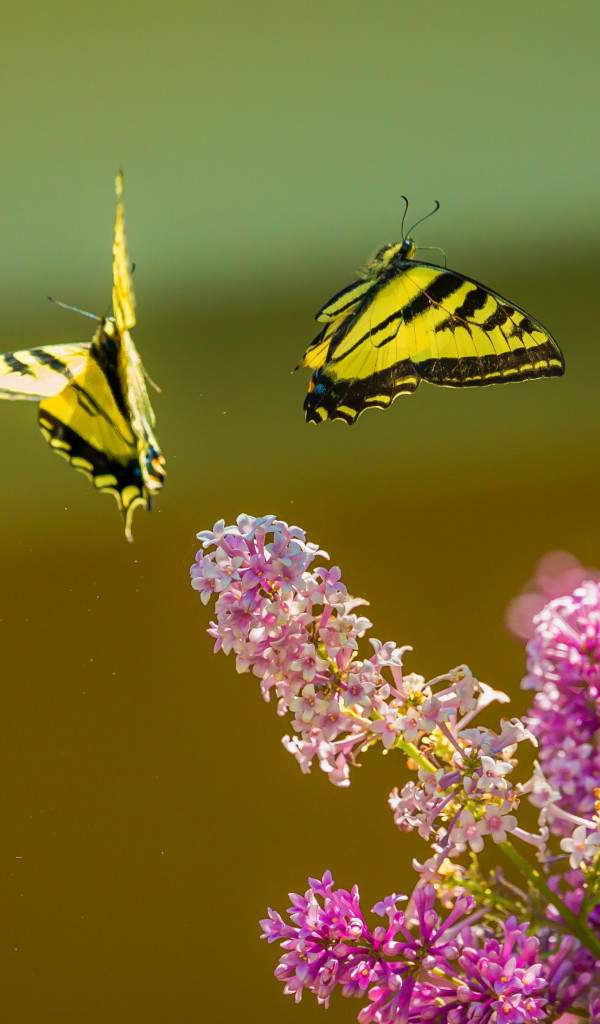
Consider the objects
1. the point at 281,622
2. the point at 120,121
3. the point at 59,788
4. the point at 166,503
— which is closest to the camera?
the point at 281,622

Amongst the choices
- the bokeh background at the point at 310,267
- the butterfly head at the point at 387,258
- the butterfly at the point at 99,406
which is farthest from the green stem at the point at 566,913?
the bokeh background at the point at 310,267

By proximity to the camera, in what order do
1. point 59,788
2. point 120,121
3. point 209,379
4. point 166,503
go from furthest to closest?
point 120,121 < point 209,379 < point 166,503 < point 59,788

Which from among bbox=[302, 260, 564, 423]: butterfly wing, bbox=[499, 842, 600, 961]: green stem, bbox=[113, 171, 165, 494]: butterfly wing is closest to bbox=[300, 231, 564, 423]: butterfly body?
bbox=[302, 260, 564, 423]: butterfly wing

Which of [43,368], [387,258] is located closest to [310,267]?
[387,258]

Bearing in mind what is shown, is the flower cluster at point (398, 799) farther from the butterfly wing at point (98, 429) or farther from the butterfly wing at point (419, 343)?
the butterfly wing at point (419, 343)

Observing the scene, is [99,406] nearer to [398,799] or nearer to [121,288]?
[121,288]

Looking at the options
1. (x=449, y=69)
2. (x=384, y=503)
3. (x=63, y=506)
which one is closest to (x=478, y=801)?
(x=63, y=506)

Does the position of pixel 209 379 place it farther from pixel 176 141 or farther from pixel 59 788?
pixel 59 788
